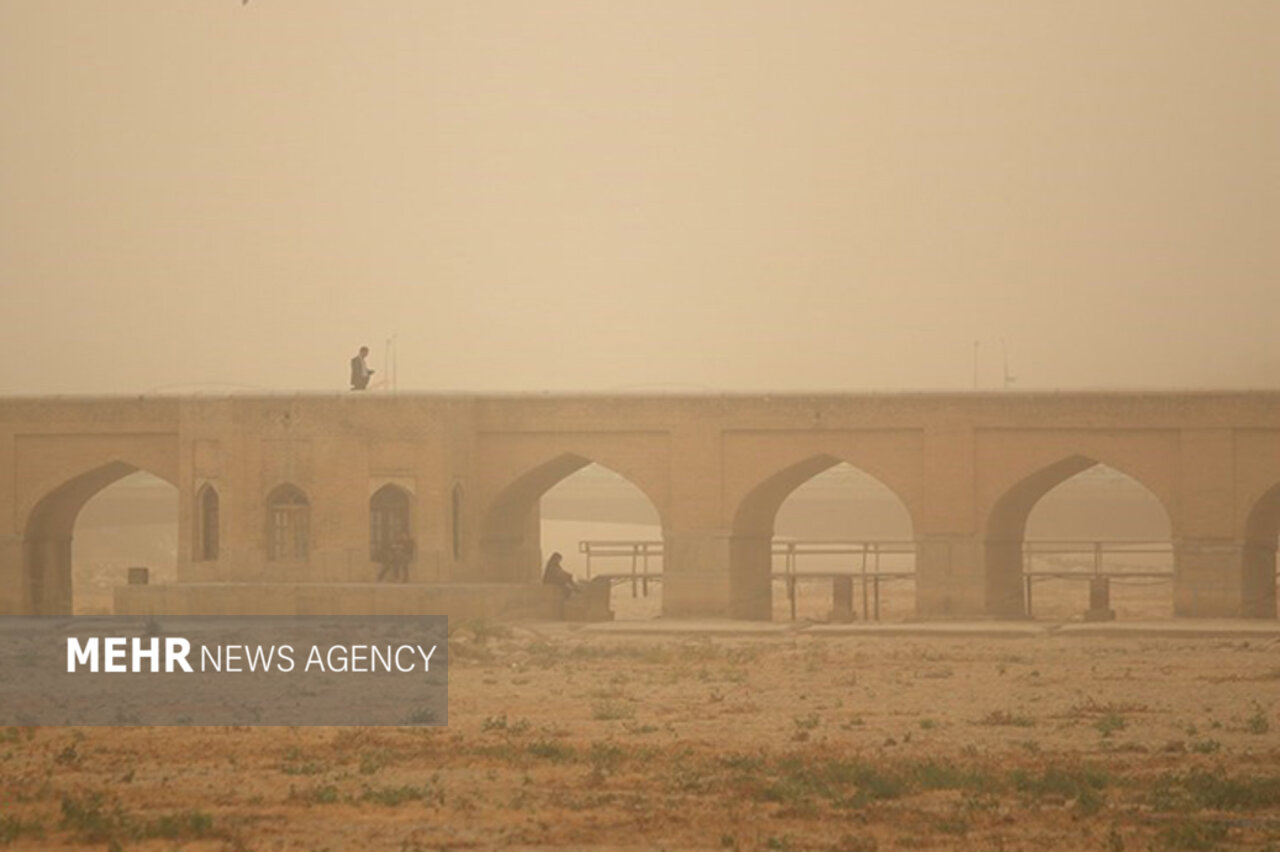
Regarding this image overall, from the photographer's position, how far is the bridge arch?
1342 inches

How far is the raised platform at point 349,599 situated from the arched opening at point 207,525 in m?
1.01

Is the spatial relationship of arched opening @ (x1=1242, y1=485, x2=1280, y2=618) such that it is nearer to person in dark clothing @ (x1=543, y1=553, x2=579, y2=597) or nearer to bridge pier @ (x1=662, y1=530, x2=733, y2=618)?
bridge pier @ (x1=662, y1=530, x2=733, y2=618)

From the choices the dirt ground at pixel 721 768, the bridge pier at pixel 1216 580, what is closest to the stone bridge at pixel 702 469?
the bridge pier at pixel 1216 580

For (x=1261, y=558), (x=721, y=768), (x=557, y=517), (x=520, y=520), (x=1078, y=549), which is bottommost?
(x=721, y=768)

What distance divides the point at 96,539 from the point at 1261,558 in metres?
44.9

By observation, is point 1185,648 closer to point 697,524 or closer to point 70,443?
point 697,524

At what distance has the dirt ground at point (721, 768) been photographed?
1398cm

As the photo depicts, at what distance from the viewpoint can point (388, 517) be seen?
33.5m

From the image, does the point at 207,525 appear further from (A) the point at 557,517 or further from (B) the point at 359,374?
(A) the point at 557,517

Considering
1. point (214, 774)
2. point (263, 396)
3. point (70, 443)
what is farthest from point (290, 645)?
point (214, 774)

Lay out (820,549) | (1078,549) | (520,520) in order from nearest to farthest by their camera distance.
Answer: (520,520) < (1078,549) < (820,549)

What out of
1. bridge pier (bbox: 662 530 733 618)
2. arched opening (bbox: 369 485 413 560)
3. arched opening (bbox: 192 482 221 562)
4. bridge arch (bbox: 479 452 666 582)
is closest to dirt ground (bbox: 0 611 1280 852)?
bridge pier (bbox: 662 530 733 618)
